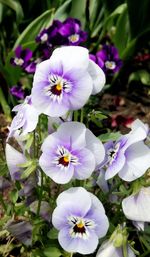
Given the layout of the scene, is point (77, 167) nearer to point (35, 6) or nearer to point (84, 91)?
point (84, 91)

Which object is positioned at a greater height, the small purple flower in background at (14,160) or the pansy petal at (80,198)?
the pansy petal at (80,198)

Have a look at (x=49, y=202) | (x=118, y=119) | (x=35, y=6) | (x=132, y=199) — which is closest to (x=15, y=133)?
(x=49, y=202)

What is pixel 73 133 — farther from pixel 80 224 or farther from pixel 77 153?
pixel 80 224

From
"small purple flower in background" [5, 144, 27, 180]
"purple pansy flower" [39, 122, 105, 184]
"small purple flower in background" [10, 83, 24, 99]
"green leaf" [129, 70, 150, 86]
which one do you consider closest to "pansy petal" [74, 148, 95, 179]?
"purple pansy flower" [39, 122, 105, 184]

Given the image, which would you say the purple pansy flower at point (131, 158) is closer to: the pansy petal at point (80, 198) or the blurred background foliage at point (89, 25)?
the pansy petal at point (80, 198)

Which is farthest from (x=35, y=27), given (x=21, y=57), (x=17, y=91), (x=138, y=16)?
(x=138, y=16)

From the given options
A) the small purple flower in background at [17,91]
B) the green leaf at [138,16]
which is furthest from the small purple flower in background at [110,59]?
the small purple flower in background at [17,91]
